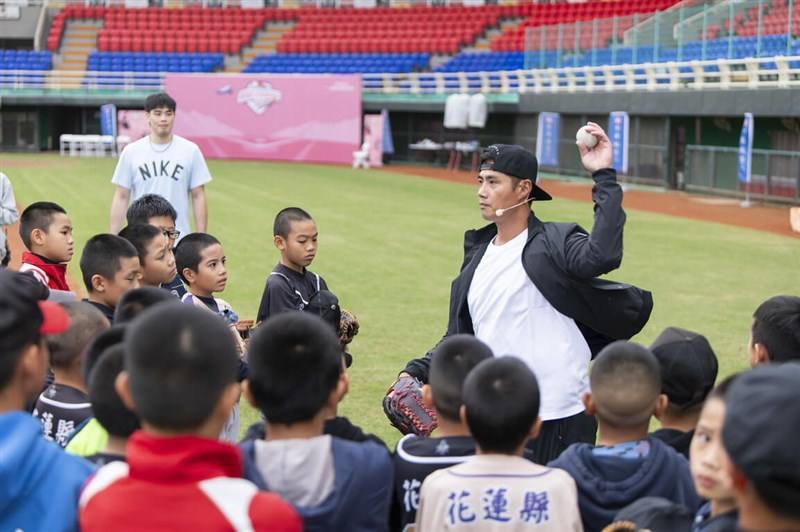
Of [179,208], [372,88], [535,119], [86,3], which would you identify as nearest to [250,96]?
[372,88]

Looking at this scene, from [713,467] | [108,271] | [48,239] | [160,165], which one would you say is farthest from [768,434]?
[160,165]

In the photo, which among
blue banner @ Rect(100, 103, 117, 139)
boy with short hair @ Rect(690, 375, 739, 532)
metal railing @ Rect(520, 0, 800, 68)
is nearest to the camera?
boy with short hair @ Rect(690, 375, 739, 532)

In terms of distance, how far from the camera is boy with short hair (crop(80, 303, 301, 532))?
→ 9.35ft

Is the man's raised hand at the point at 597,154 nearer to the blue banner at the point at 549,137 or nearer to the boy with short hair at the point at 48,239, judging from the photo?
the boy with short hair at the point at 48,239

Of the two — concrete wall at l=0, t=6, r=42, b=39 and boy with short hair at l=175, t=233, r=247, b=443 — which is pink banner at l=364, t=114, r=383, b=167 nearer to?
concrete wall at l=0, t=6, r=42, b=39

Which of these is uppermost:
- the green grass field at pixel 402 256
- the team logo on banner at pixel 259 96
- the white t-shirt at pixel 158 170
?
the team logo on banner at pixel 259 96

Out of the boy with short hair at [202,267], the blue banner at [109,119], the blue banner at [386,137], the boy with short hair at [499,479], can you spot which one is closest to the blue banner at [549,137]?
the blue banner at [386,137]

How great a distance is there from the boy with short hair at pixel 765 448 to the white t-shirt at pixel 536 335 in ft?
9.49

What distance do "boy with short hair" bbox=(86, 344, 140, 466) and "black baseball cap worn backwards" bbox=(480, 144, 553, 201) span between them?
2.44 meters

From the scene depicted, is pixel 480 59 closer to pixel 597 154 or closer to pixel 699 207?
pixel 699 207

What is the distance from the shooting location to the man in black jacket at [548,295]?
5.09m

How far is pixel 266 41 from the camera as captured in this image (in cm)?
5334

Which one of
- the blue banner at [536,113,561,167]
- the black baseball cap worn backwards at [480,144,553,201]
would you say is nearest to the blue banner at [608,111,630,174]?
the blue banner at [536,113,561,167]

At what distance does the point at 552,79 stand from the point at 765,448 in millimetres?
36155
